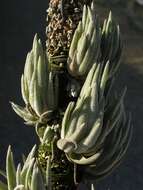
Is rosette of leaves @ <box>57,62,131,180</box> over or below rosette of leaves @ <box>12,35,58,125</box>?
below

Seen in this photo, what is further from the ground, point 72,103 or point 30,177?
point 72,103

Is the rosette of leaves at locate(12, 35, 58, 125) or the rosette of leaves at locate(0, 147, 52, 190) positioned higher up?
the rosette of leaves at locate(12, 35, 58, 125)

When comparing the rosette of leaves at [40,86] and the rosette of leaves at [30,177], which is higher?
the rosette of leaves at [40,86]

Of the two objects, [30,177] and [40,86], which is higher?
[40,86]

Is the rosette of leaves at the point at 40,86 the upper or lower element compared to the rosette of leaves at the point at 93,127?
upper

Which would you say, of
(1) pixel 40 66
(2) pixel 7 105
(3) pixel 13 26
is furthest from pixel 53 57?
(3) pixel 13 26
